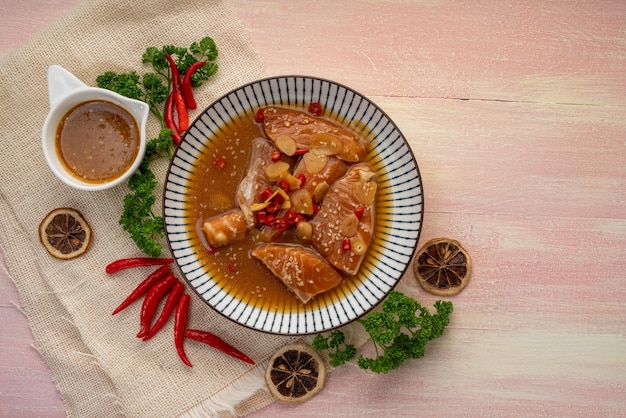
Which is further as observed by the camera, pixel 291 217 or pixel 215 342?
pixel 215 342

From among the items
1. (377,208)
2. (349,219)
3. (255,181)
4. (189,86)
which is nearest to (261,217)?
(255,181)

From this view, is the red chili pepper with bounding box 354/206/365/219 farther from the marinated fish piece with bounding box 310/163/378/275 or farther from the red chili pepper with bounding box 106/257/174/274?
the red chili pepper with bounding box 106/257/174/274

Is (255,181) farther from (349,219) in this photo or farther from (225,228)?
(349,219)

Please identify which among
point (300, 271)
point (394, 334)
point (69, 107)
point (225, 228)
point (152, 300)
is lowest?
point (152, 300)

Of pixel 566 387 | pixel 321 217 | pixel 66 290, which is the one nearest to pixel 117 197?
pixel 66 290

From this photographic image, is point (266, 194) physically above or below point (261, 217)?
above

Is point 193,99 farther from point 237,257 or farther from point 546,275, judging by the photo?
point 546,275

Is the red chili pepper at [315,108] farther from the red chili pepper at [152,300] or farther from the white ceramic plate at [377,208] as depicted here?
the red chili pepper at [152,300]

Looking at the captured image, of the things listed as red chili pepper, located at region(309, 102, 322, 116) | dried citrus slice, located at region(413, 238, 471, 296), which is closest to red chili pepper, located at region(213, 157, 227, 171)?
red chili pepper, located at region(309, 102, 322, 116)
